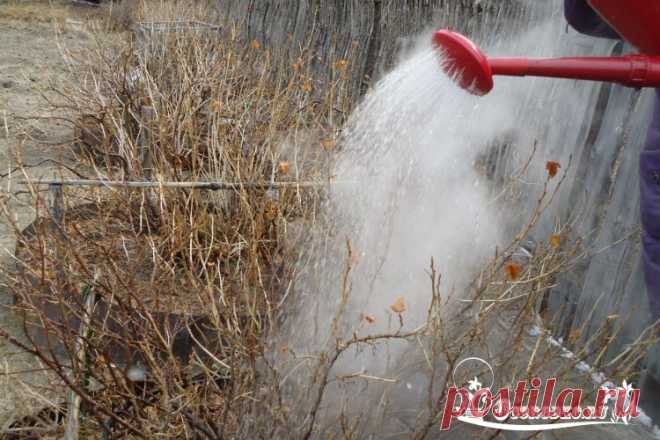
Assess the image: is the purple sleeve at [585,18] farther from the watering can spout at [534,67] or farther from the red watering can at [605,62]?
the watering can spout at [534,67]

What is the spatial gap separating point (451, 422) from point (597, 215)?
4.86 ft

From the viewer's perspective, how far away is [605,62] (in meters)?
1.62

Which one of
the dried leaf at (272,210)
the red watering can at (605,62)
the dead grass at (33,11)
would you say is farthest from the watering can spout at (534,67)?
the dead grass at (33,11)

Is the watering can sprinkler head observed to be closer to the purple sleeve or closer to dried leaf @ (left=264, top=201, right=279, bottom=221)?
the purple sleeve

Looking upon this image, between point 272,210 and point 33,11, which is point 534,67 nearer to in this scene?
point 272,210

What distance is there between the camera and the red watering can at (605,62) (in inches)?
62.8

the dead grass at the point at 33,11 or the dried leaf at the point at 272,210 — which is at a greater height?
the dead grass at the point at 33,11

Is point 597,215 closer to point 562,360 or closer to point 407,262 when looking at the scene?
point 562,360

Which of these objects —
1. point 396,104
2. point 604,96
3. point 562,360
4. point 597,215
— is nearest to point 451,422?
point 562,360

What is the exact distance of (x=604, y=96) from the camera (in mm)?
3045

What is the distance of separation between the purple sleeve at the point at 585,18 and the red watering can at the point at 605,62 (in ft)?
1.00

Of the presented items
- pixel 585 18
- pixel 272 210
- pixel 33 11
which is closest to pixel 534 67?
pixel 585 18

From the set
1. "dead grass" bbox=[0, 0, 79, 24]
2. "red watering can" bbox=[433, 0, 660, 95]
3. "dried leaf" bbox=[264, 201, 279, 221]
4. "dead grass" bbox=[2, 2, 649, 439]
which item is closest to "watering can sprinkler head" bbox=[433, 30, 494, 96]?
"red watering can" bbox=[433, 0, 660, 95]

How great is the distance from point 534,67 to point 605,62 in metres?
0.17
